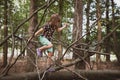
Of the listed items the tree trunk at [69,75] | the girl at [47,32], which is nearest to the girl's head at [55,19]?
the girl at [47,32]

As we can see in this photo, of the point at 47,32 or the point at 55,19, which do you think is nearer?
the point at 55,19

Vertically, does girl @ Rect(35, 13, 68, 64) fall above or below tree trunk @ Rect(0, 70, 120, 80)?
above

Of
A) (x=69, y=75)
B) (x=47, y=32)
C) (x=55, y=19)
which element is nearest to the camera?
(x=55, y=19)

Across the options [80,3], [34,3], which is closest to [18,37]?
[80,3]

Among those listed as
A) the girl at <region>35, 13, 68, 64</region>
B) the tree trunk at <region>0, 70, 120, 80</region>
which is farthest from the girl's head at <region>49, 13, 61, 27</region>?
the tree trunk at <region>0, 70, 120, 80</region>

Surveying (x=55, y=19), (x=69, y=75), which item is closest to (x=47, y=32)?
(x=55, y=19)

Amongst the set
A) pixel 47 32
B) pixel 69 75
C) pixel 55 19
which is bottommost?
pixel 69 75

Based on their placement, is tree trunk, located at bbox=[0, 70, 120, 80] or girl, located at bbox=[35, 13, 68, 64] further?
girl, located at bbox=[35, 13, 68, 64]

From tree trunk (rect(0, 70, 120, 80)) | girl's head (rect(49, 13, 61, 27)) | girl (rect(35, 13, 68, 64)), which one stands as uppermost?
girl's head (rect(49, 13, 61, 27))

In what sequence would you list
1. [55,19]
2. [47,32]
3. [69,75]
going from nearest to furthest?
[55,19]
[47,32]
[69,75]

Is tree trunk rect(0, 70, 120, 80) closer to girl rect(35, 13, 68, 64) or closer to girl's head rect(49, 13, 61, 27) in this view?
girl rect(35, 13, 68, 64)

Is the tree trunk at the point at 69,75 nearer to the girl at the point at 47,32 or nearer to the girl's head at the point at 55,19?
the girl at the point at 47,32

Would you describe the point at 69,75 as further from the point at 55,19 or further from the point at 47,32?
the point at 55,19

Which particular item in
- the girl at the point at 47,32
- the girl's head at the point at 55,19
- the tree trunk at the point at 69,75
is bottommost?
the tree trunk at the point at 69,75
